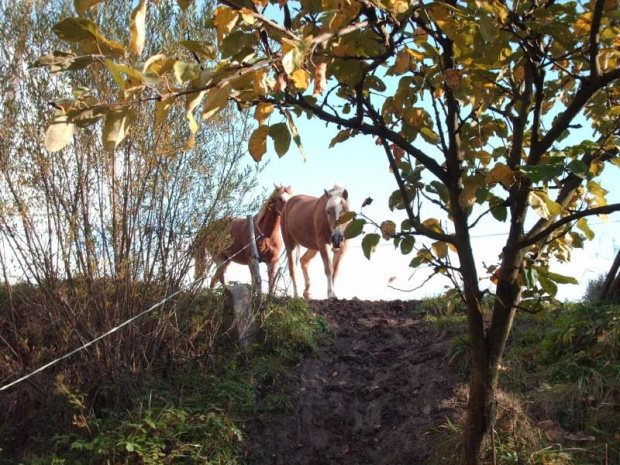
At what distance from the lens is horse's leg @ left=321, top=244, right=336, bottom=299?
9438 mm

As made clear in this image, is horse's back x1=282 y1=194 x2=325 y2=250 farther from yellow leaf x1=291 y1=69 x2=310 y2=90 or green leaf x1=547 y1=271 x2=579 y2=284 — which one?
yellow leaf x1=291 y1=69 x2=310 y2=90

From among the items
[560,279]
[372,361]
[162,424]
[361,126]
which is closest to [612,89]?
[560,279]

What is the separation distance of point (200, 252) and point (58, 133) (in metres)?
4.48

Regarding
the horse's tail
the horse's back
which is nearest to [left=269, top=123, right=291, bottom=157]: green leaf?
the horse's tail

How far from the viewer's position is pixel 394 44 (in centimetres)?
230

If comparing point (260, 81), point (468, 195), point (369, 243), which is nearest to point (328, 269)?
point (369, 243)

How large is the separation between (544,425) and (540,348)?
129 centimetres

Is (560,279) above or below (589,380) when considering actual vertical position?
above

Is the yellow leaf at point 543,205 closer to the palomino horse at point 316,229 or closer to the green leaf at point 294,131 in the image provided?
the green leaf at point 294,131

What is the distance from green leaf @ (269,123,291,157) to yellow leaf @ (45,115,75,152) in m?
0.68

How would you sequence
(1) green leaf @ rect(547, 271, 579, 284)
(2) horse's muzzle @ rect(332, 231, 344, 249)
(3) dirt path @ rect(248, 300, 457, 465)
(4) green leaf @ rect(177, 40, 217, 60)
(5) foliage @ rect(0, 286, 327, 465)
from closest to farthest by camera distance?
(4) green leaf @ rect(177, 40, 217, 60) < (1) green leaf @ rect(547, 271, 579, 284) < (5) foliage @ rect(0, 286, 327, 465) < (3) dirt path @ rect(248, 300, 457, 465) < (2) horse's muzzle @ rect(332, 231, 344, 249)

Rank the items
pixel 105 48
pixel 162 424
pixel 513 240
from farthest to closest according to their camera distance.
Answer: pixel 162 424
pixel 513 240
pixel 105 48

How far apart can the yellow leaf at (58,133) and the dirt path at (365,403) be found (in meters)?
4.04

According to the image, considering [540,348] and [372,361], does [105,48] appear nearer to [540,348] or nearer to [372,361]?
[540,348]
